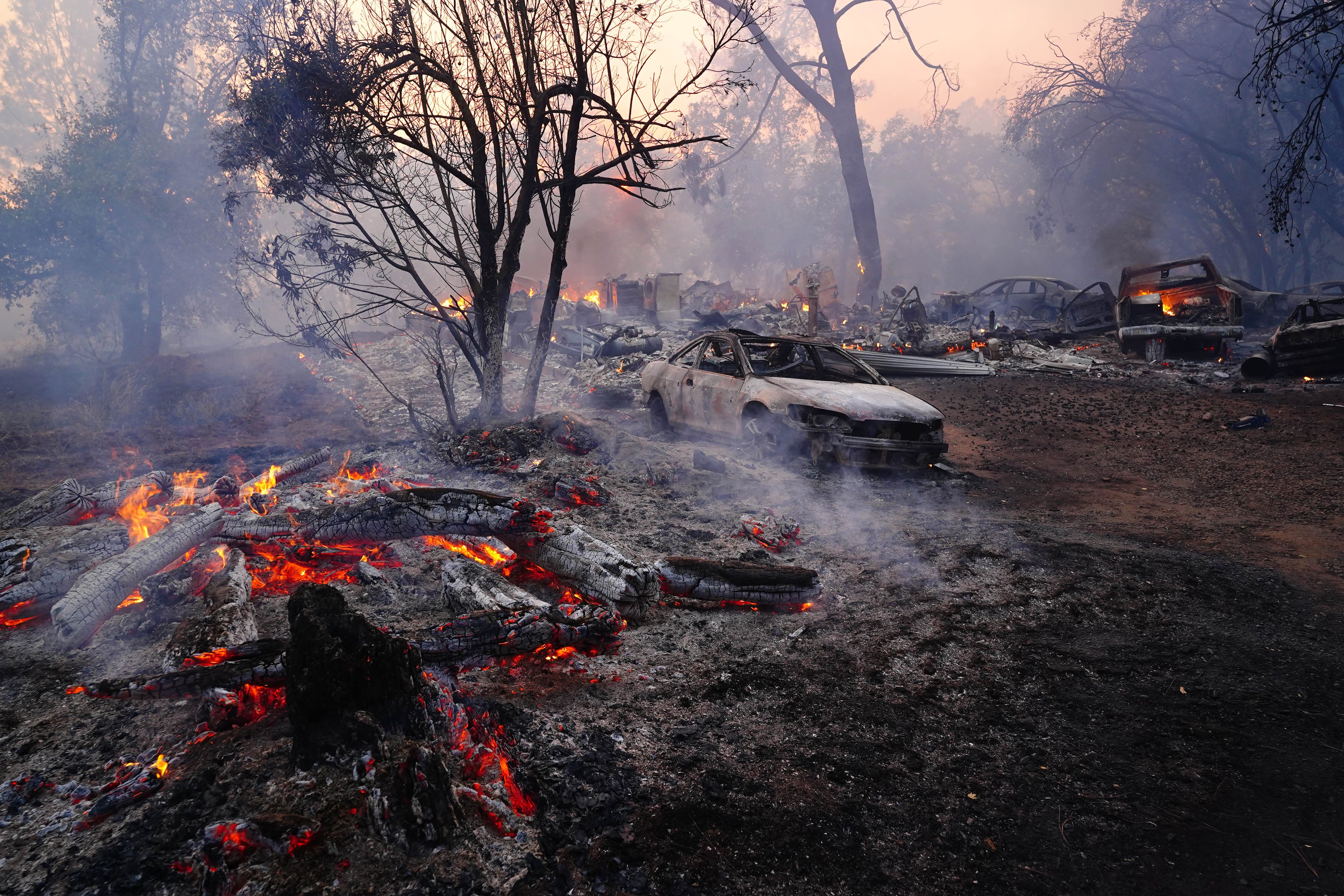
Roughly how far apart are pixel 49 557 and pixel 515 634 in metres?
3.60

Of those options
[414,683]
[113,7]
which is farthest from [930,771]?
[113,7]

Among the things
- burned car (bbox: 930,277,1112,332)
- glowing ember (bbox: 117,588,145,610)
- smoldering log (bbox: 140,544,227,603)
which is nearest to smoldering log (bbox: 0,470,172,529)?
Result: smoldering log (bbox: 140,544,227,603)

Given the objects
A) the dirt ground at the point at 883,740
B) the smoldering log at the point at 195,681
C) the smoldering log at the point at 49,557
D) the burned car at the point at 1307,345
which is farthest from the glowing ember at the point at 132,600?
the burned car at the point at 1307,345

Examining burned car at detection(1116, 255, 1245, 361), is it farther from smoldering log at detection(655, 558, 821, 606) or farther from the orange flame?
the orange flame

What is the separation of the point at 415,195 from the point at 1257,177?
31.2m

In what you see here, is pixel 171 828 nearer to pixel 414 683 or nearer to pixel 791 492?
pixel 414 683

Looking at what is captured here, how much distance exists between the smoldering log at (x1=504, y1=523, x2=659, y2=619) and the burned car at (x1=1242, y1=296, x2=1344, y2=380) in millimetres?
13364

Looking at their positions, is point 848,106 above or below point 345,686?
above

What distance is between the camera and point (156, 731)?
2670 millimetres

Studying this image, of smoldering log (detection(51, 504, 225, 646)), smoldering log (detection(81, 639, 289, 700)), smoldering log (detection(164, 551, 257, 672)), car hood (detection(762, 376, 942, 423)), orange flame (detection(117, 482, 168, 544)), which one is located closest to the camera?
smoldering log (detection(81, 639, 289, 700))

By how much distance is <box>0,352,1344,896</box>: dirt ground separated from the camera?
6.54ft

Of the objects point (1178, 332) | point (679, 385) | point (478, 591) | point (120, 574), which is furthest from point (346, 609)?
point (1178, 332)

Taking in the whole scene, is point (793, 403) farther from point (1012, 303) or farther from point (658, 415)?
point (1012, 303)

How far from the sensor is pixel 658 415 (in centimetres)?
912
